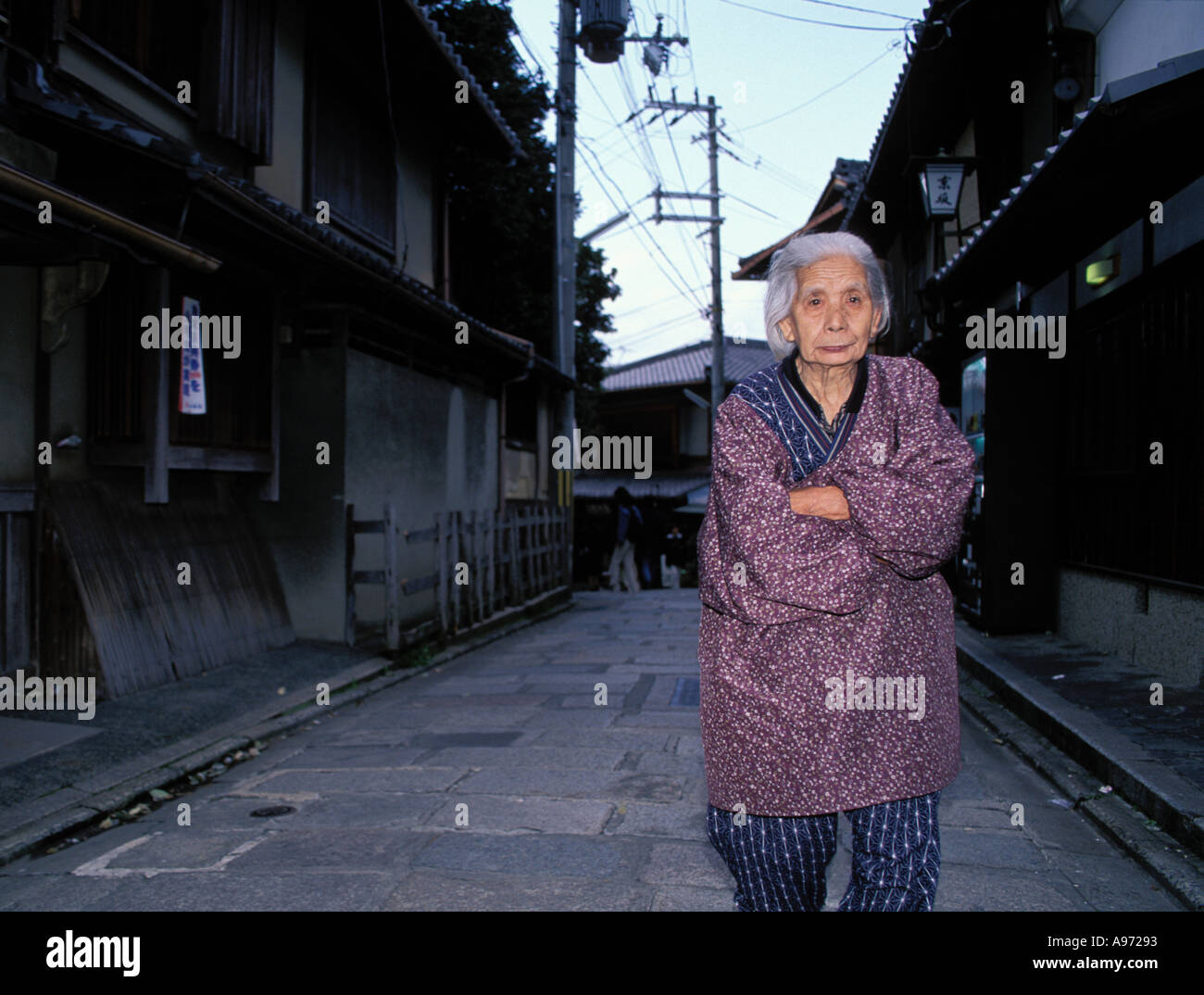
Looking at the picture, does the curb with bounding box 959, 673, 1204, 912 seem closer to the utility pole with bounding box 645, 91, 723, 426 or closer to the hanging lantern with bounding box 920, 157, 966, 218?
the hanging lantern with bounding box 920, 157, 966, 218

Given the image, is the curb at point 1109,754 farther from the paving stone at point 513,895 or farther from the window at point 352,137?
the window at point 352,137

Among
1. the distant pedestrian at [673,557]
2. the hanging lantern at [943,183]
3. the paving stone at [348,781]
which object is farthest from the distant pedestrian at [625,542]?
the paving stone at [348,781]

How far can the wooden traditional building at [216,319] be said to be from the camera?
264 inches

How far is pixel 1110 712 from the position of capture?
6336 millimetres

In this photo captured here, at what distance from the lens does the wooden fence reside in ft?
32.6

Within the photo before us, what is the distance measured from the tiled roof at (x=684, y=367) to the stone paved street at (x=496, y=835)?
27.5 m

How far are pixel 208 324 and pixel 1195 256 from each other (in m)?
7.61

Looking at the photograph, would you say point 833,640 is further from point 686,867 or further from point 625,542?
point 625,542

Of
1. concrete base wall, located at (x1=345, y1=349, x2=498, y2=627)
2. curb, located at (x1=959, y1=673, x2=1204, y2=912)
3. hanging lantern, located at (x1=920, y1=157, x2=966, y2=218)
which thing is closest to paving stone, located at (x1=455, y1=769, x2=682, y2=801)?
curb, located at (x1=959, y1=673, x2=1204, y2=912)

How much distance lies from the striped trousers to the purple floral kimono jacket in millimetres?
60

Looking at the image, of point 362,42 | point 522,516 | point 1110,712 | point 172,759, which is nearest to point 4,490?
point 172,759

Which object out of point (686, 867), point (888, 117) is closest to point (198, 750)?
point (686, 867)

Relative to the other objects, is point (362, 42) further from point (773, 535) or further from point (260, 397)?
point (773, 535)

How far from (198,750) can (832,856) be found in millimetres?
4861
